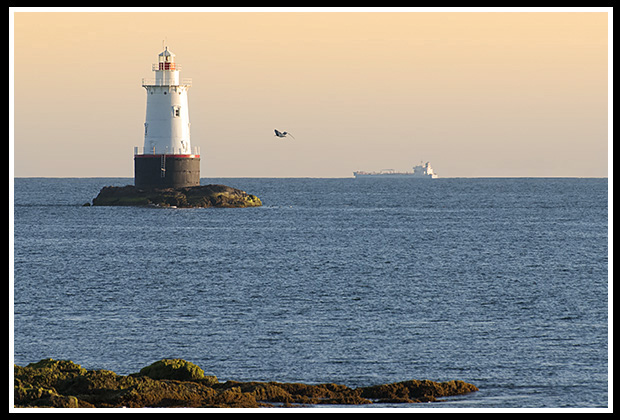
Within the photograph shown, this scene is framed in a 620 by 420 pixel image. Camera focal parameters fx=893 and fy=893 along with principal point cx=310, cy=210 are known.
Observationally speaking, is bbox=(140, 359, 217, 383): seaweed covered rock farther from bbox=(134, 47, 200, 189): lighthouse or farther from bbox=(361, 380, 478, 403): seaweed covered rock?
bbox=(134, 47, 200, 189): lighthouse

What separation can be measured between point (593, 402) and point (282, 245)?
41.2 meters

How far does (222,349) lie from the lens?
26.2 metres

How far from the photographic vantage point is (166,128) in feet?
287

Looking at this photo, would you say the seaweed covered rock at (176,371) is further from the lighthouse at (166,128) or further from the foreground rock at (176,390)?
the lighthouse at (166,128)

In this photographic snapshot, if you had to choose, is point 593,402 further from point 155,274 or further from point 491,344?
point 155,274

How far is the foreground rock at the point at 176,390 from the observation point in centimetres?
1847

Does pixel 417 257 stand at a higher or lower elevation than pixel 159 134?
lower

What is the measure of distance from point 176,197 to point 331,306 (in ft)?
200

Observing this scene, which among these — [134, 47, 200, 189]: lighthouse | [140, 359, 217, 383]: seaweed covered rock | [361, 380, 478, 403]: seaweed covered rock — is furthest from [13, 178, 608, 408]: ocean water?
[134, 47, 200, 189]: lighthouse

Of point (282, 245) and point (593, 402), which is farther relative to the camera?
point (282, 245)

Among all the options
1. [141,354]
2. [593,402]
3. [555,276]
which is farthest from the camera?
[555,276]

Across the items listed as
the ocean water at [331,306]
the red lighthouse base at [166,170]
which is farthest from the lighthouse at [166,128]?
the ocean water at [331,306]

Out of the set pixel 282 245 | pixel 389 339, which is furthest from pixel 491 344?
pixel 282 245

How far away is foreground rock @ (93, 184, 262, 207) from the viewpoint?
93.2m
